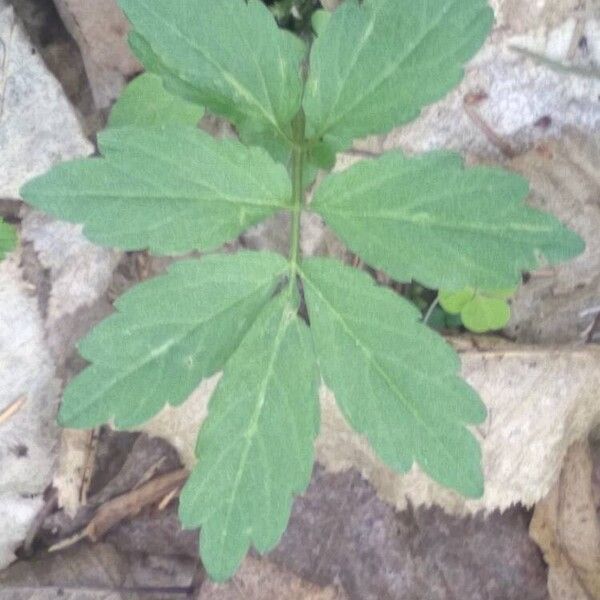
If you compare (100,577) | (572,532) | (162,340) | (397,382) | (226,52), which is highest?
(226,52)

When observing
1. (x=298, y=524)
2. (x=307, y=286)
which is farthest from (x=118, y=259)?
(x=298, y=524)

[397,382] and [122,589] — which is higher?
[397,382]

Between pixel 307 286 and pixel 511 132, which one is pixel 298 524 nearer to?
pixel 307 286

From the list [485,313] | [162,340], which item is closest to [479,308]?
[485,313]

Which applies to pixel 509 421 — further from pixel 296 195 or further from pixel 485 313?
pixel 296 195

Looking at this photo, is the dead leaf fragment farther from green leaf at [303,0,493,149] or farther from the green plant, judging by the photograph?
green leaf at [303,0,493,149]
